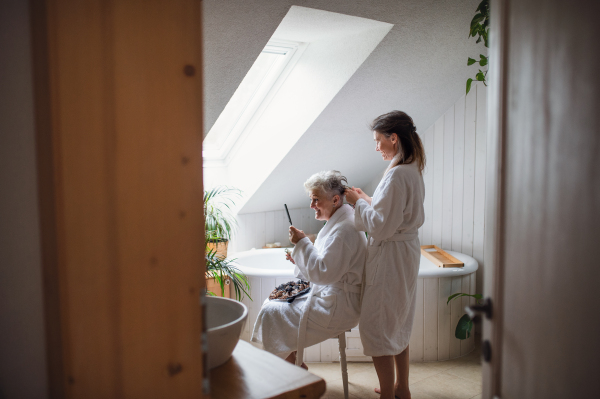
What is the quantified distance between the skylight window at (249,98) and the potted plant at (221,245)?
365 millimetres

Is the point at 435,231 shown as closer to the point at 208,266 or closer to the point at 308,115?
the point at 308,115

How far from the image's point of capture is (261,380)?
43.5 inches

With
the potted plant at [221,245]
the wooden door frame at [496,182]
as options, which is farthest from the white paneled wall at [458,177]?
the wooden door frame at [496,182]

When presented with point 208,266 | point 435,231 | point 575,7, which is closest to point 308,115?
point 208,266

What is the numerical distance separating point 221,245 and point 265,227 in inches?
25.2

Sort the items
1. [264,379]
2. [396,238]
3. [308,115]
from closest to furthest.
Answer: [264,379] → [396,238] → [308,115]

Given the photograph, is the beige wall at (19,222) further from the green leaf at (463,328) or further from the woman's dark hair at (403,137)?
the green leaf at (463,328)

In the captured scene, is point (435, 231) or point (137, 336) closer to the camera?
point (137, 336)

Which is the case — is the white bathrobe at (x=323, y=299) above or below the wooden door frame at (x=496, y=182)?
below

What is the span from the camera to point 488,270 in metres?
1.04

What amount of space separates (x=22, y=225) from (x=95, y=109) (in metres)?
0.29

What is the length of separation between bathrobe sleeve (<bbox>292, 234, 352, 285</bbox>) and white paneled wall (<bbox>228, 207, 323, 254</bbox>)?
1792 millimetres

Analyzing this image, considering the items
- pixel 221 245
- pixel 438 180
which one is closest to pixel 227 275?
pixel 221 245

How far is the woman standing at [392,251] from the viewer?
2.03 metres
